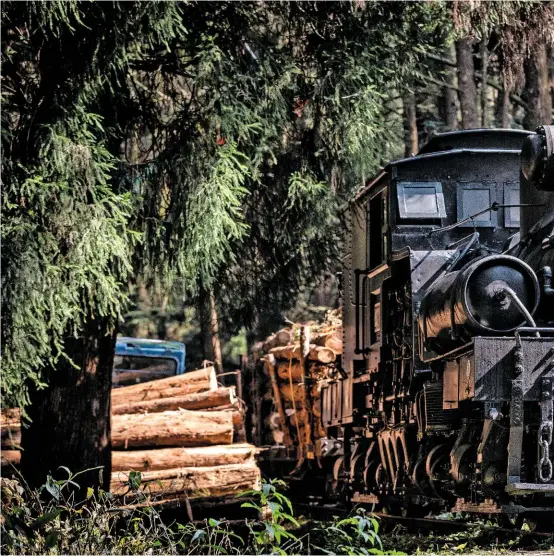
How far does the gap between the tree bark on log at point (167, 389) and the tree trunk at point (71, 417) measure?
130 inches

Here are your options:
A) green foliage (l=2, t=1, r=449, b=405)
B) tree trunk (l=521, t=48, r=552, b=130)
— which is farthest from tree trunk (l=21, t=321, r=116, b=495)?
tree trunk (l=521, t=48, r=552, b=130)

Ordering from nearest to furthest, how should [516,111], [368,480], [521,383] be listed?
[521,383] < [368,480] < [516,111]

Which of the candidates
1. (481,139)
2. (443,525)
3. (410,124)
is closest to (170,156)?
(481,139)

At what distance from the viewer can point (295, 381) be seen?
1745cm

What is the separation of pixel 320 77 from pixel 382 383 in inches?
136

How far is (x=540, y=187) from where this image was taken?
8797 millimetres

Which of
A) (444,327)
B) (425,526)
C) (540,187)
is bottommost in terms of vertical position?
(425,526)

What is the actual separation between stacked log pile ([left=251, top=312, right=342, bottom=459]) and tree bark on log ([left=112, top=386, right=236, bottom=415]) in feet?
5.52

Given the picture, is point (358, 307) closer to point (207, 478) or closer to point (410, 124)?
point (207, 478)

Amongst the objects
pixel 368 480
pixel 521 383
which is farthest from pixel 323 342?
pixel 521 383

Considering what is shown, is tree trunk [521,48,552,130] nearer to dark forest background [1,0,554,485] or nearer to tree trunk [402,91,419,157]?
tree trunk [402,91,419,157]

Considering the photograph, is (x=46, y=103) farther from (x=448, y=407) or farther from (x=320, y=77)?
(x=448, y=407)

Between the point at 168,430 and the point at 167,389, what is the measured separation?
5.92ft

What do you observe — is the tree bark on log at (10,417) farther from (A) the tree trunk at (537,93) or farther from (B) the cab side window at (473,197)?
(A) the tree trunk at (537,93)
